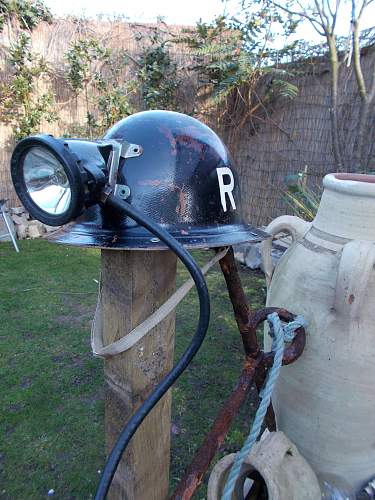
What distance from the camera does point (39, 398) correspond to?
2.25m

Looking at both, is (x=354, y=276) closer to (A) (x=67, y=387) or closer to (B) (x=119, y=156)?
(B) (x=119, y=156)

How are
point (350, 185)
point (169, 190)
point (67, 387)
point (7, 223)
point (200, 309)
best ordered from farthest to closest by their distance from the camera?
point (7, 223) < point (67, 387) < point (350, 185) < point (169, 190) < point (200, 309)

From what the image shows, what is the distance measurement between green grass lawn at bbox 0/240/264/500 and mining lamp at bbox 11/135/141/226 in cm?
152

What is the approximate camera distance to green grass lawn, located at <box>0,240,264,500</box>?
181 centimetres

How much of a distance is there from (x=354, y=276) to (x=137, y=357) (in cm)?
62

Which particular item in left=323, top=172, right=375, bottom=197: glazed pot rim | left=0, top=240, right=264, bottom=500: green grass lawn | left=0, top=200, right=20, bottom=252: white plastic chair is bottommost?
left=0, top=240, right=264, bottom=500: green grass lawn

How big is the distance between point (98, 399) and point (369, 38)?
4.33m

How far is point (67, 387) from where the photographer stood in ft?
7.75

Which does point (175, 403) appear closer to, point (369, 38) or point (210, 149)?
point (210, 149)

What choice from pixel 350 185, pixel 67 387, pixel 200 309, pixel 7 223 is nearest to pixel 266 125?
pixel 7 223

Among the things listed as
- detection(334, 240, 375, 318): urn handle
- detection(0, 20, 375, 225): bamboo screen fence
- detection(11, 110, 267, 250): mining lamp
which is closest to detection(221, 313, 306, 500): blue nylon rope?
detection(334, 240, 375, 318): urn handle

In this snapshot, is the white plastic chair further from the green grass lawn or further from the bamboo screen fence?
the green grass lawn

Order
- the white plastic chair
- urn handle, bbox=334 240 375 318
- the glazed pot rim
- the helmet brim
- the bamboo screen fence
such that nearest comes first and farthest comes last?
the helmet brim
urn handle, bbox=334 240 375 318
the glazed pot rim
the bamboo screen fence
the white plastic chair

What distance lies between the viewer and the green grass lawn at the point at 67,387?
1812 mm
